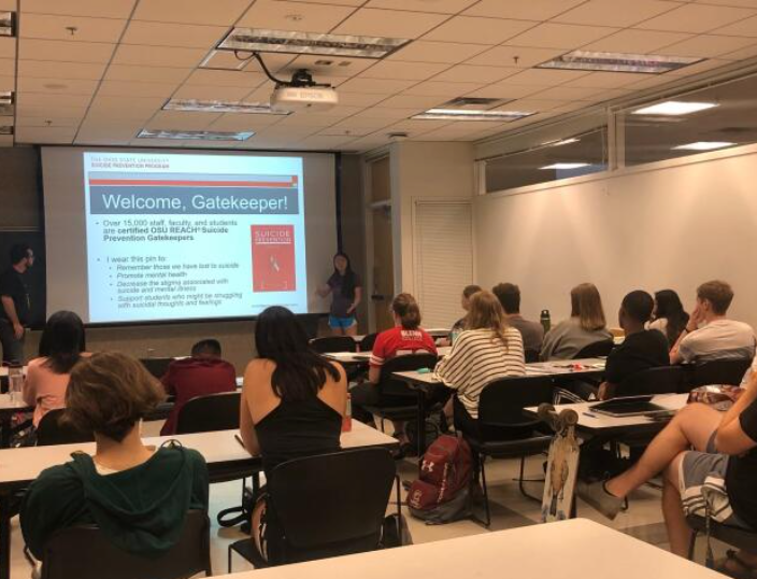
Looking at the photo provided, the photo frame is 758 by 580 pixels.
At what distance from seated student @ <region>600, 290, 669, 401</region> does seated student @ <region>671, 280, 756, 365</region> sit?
0.46m

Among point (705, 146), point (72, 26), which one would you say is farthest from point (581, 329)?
point (72, 26)

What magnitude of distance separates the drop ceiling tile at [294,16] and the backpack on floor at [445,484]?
2527 millimetres

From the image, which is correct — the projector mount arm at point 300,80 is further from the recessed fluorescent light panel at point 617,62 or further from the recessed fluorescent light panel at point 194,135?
the recessed fluorescent light panel at point 194,135

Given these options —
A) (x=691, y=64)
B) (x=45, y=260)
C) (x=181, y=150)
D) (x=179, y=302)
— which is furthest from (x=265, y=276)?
(x=691, y=64)

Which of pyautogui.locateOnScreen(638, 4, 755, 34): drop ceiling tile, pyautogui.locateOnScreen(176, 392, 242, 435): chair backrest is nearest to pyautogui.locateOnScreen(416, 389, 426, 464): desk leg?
pyautogui.locateOnScreen(176, 392, 242, 435): chair backrest

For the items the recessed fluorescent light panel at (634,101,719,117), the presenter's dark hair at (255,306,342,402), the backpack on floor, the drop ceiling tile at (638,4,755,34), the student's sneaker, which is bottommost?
the backpack on floor

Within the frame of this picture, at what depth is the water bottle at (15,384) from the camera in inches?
169

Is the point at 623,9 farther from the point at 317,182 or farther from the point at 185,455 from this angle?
the point at 317,182

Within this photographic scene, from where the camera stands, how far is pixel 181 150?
9.55 meters

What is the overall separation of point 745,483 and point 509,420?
1.70 m

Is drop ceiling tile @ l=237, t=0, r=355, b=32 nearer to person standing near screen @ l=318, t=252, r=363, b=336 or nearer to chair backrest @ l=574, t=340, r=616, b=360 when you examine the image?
chair backrest @ l=574, t=340, r=616, b=360

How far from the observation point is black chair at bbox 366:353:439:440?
5.12 m

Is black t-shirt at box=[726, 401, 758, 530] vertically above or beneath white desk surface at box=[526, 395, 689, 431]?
beneath

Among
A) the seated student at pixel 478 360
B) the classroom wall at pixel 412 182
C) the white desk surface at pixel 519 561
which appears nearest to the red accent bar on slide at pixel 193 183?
the classroom wall at pixel 412 182
